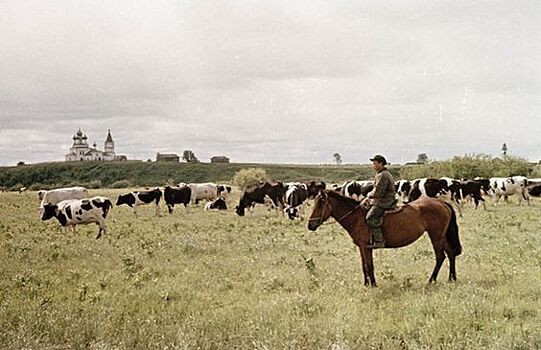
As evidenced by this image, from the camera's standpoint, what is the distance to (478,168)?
2917cm

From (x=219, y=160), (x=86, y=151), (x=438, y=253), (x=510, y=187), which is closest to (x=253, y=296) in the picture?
(x=438, y=253)

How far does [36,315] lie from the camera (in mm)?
6496

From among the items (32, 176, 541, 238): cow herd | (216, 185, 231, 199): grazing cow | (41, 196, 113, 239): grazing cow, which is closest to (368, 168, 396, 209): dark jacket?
(41, 196, 113, 239): grazing cow

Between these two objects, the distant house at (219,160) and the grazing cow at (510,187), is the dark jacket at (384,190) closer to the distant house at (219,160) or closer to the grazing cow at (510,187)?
the distant house at (219,160)

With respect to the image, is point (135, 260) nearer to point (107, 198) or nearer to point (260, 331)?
point (260, 331)

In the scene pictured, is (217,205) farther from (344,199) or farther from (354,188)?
→ (344,199)

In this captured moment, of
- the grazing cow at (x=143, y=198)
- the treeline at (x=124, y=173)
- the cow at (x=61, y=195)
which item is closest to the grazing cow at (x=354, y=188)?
the treeline at (x=124, y=173)

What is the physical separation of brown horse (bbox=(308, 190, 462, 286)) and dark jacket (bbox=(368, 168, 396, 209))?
0.22 metres

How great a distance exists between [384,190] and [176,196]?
17.0 m

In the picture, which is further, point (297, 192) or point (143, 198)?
point (143, 198)

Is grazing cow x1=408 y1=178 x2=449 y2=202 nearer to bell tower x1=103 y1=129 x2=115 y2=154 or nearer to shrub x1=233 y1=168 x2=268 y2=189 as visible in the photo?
shrub x1=233 y1=168 x2=268 y2=189

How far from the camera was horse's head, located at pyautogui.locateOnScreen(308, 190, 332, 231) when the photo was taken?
831cm

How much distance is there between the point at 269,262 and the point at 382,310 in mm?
3541

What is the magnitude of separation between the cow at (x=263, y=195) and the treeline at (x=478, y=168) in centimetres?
505
